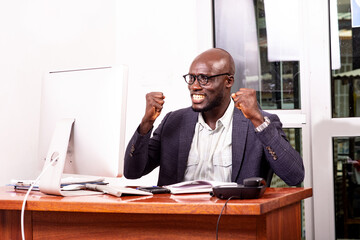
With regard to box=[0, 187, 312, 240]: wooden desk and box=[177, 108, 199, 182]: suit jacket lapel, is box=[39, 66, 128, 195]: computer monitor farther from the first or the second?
box=[177, 108, 199, 182]: suit jacket lapel

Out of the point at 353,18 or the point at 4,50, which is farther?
the point at 353,18

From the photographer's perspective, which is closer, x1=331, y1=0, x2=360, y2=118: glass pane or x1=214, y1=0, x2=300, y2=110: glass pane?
x1=331, y1=0, x2=360, y2=118: glass pane

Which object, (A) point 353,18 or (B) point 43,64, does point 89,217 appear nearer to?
(B) point 43,64

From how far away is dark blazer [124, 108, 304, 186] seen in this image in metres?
2.00

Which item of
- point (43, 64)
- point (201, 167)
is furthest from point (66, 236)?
point (43, 64)

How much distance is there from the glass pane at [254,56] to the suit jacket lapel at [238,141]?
0.87 metres

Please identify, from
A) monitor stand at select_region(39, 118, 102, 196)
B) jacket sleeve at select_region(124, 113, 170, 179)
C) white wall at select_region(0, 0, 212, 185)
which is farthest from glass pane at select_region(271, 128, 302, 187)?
monitor stand at select_region(39, 118, 102, 196)

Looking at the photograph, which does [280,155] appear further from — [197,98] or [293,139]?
[293,139]

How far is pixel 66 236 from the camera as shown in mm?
1617

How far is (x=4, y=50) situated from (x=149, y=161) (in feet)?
2.88

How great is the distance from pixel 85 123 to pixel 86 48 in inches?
56.9

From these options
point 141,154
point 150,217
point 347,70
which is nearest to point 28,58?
point 141,154

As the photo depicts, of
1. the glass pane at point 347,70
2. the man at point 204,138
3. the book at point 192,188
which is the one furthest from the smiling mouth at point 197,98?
the glass pane at point 347,70

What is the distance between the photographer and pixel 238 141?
2238 millimetres
